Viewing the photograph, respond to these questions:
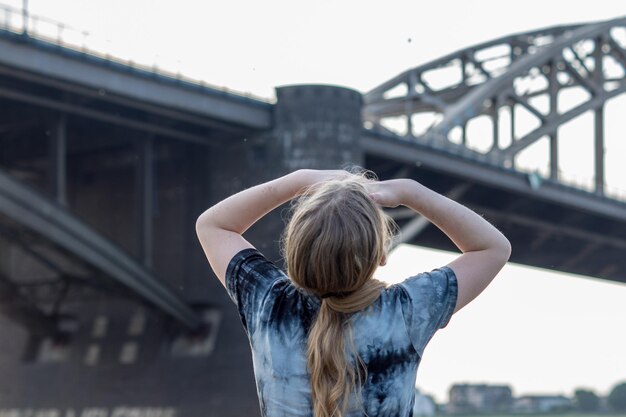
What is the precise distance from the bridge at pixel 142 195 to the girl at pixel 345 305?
22.0m

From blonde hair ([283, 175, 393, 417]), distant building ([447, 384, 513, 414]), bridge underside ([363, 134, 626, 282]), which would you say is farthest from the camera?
distant building ([447, 384, 513, 414])

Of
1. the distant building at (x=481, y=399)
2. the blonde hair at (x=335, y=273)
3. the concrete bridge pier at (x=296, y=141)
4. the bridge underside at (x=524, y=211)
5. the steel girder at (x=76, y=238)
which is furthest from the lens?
the distant building at (x=481, y=399)

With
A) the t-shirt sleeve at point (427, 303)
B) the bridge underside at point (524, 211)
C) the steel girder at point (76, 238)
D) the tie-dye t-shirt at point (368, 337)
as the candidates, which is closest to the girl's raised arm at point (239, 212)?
the tie-dye t-shirt at point (368, 337)

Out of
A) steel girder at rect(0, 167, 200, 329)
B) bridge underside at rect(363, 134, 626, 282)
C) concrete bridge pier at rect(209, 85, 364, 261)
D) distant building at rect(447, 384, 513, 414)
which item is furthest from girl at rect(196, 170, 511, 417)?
distant building at rect(447, 384, 513, 414)

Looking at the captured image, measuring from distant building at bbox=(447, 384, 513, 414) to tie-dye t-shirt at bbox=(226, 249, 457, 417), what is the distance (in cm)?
6446

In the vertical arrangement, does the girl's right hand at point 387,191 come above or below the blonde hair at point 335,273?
above

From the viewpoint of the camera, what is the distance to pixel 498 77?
46094 mm

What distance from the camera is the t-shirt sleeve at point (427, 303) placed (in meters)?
2.41

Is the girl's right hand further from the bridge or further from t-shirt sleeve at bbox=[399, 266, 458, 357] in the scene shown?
the bridge

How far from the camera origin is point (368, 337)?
2.36 m

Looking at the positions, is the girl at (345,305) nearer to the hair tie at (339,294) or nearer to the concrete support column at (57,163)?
the hair tie at (339,294)

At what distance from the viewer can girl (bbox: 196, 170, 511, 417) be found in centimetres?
231

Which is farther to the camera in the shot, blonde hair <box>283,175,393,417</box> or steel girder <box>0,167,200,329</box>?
steel girder <box>0,167,200,329</box>

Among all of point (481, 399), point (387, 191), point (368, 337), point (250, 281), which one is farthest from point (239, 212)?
point (481, 399)
